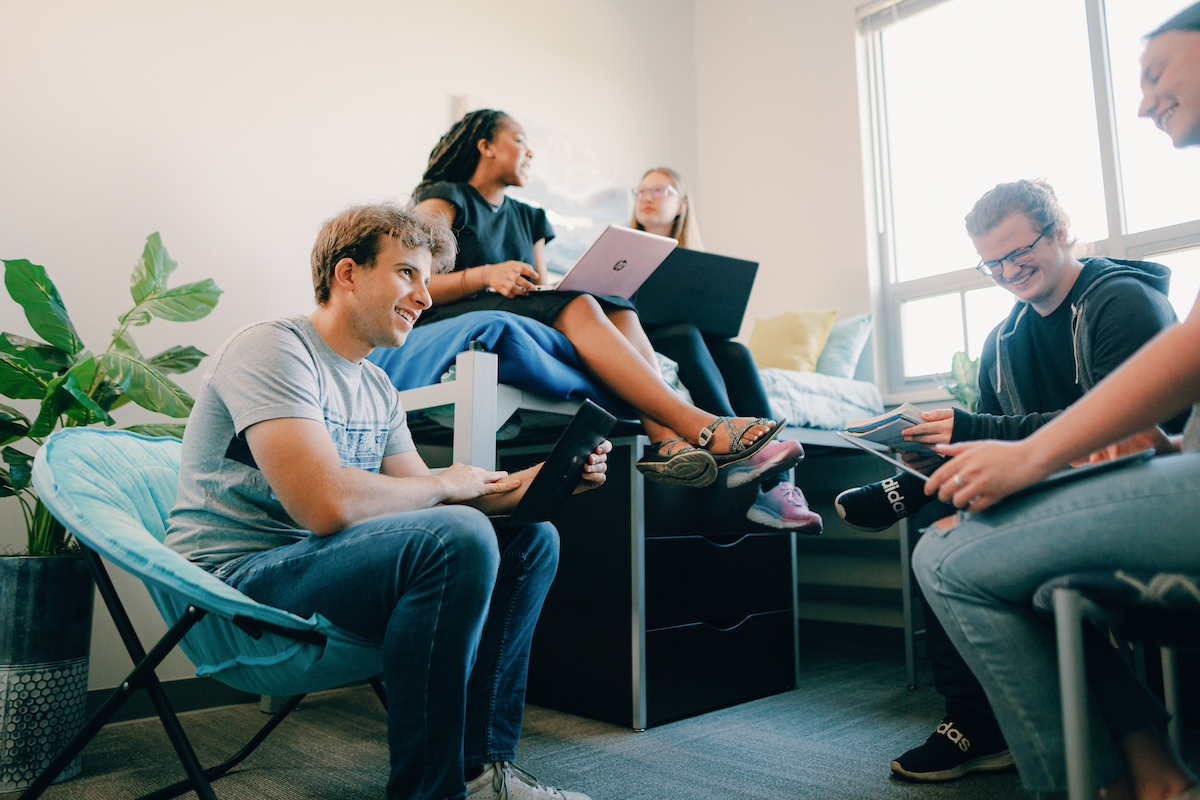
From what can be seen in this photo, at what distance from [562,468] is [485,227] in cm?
98

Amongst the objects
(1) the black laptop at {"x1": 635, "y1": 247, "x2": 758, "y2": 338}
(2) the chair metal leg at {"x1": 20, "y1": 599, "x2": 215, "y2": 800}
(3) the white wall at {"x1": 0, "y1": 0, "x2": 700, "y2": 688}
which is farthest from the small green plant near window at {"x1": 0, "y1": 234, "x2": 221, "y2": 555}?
(1) the black laptop at {"x1": 635, "y1": 247, "x2": 758, "y2": 338}

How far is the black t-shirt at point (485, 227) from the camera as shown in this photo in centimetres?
189

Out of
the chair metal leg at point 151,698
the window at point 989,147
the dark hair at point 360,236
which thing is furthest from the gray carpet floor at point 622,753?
the window at point 989,147

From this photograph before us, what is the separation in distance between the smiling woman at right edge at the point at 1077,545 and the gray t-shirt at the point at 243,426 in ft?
2.79

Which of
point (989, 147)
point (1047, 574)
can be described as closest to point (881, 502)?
point (1047, 574)

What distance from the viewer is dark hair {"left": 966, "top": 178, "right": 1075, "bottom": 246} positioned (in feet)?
5.05

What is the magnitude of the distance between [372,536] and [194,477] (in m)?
0.33

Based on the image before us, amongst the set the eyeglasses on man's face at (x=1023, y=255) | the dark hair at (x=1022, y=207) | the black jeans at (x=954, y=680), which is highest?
the dark hair at (x=1022, y=207)

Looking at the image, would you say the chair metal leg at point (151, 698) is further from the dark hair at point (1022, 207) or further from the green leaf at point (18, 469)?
the dark hair at point (1022, 207)

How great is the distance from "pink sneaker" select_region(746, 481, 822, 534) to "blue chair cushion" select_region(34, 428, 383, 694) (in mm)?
974

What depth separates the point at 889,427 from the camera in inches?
44.5

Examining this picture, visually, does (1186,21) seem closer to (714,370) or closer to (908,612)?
(714,370)

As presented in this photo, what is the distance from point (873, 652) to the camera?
2.88 m

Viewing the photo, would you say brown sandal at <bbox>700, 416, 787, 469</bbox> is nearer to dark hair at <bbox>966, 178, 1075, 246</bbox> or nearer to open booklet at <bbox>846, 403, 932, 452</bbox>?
open booklet at <bbox>846, 403, 932, 452</bbox>
